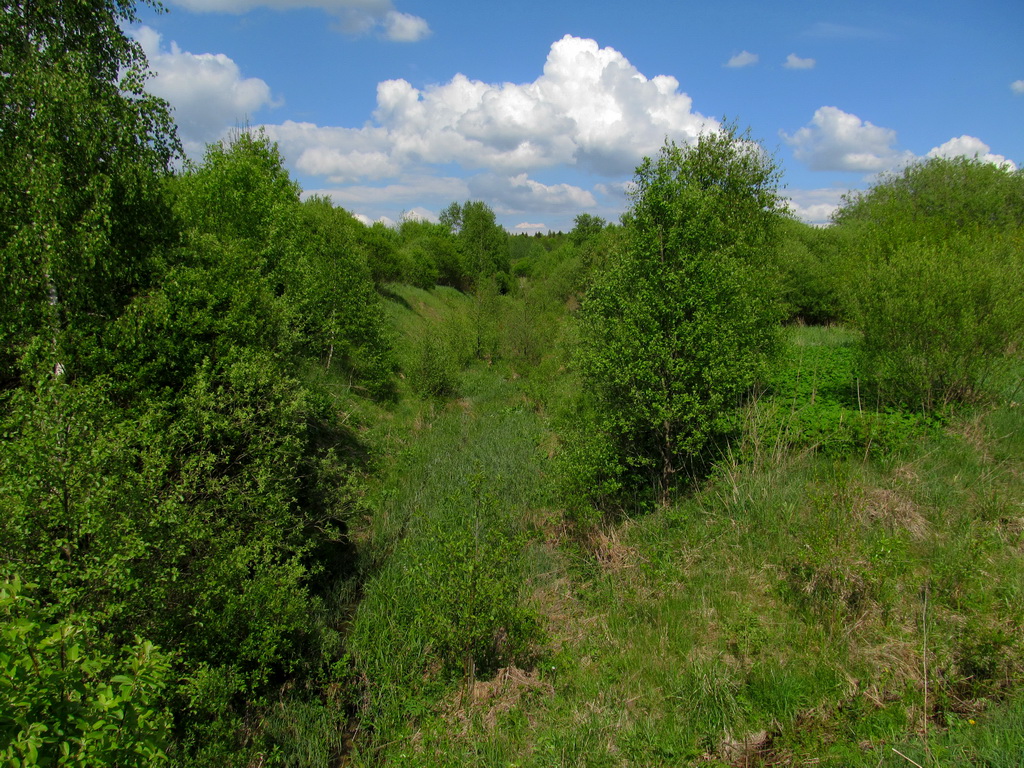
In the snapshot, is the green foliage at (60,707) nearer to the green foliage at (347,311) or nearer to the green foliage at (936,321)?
the green foliage at (936,321)

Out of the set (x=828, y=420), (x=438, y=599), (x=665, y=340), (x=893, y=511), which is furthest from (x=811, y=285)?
(x=438, y=599)

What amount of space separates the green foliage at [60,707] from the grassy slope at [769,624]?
331cm

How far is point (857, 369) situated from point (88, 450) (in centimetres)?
1360

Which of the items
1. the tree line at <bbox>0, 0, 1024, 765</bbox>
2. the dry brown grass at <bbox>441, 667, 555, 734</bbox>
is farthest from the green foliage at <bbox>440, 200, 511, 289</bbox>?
the dry brown grass at <bbox>441, 667, 555, 734</bbox>

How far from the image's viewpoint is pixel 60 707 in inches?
98.2

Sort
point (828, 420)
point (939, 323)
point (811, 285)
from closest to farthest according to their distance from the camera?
1. point (939, 323)
2. point (828, 420)
3. point (811, 285)

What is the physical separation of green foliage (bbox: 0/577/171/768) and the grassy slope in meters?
3.31

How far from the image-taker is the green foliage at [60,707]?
2.20 meters

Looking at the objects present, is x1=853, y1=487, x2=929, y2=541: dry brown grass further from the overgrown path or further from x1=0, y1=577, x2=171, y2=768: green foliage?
x1=0, y1=577, x2=171, y2=768: green foliage

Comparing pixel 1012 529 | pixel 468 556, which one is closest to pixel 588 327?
pixel 468 556

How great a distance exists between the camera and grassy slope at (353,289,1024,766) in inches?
183

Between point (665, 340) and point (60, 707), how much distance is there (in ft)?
29.0

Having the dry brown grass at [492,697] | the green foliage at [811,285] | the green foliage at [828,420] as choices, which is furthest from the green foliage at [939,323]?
the green foliage at [811,285]

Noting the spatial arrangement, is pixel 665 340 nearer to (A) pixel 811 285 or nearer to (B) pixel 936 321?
(B) pixel 936 321
